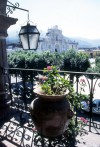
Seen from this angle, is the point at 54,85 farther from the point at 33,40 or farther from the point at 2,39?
the point at 2,39

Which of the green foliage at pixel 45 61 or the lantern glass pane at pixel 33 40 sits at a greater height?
the lantern glass pane at pixel 33 40

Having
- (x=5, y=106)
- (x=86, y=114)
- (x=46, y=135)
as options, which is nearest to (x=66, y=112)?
(x=46, y=135)

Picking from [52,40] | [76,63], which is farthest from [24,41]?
[52,40]

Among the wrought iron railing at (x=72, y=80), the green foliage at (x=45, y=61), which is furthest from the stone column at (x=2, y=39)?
the green foliage at (x=45, y=61)

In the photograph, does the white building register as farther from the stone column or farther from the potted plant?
the potted plant

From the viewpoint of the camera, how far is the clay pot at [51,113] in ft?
9.31

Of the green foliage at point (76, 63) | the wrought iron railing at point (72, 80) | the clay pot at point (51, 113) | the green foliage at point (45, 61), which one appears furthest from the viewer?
the green foliage at point (76, 63)

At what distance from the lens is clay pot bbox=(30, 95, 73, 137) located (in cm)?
284

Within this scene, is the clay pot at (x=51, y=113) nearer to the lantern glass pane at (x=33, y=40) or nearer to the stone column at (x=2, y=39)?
the lantern glass pane at (x=33, y=40)

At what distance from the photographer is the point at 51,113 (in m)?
2.83

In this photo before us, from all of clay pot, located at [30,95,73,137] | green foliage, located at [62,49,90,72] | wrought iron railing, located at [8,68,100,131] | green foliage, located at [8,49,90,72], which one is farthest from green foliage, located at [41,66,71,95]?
green foliage, located at [62,49,90,72]

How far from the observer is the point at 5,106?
4.64 m

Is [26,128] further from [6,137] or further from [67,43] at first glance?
[67,43]

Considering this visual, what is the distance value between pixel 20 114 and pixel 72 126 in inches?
59.3
